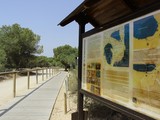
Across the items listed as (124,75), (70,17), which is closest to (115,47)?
(124,75)

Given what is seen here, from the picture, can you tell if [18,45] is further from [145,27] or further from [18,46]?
[145,27]

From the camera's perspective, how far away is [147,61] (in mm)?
3770

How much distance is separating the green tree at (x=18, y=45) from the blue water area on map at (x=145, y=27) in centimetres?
5270

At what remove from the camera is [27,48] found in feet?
195

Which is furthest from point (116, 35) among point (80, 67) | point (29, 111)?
point (29, 111)

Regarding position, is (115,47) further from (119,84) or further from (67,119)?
(67,119)

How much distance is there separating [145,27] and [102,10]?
7.10 feet

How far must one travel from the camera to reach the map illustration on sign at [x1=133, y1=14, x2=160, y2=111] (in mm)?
3627

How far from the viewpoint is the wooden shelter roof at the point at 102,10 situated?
4882 millimetres

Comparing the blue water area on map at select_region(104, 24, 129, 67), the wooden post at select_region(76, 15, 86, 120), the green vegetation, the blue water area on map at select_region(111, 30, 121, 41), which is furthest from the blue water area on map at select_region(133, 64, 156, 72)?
the green vegetation

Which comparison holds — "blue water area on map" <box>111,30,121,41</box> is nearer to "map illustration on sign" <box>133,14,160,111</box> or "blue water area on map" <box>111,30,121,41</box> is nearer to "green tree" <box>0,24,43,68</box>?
"map illustration on sign" <box>133,14,160,111</box>

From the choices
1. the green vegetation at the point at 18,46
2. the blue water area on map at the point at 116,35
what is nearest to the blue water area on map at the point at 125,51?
the blue water area on map at the point at 116,35

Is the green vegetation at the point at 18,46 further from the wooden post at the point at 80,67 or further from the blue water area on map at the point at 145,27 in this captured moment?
the blue water area on map at the point at 145,27

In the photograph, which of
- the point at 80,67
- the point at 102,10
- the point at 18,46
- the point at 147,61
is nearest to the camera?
the point at 147,61
